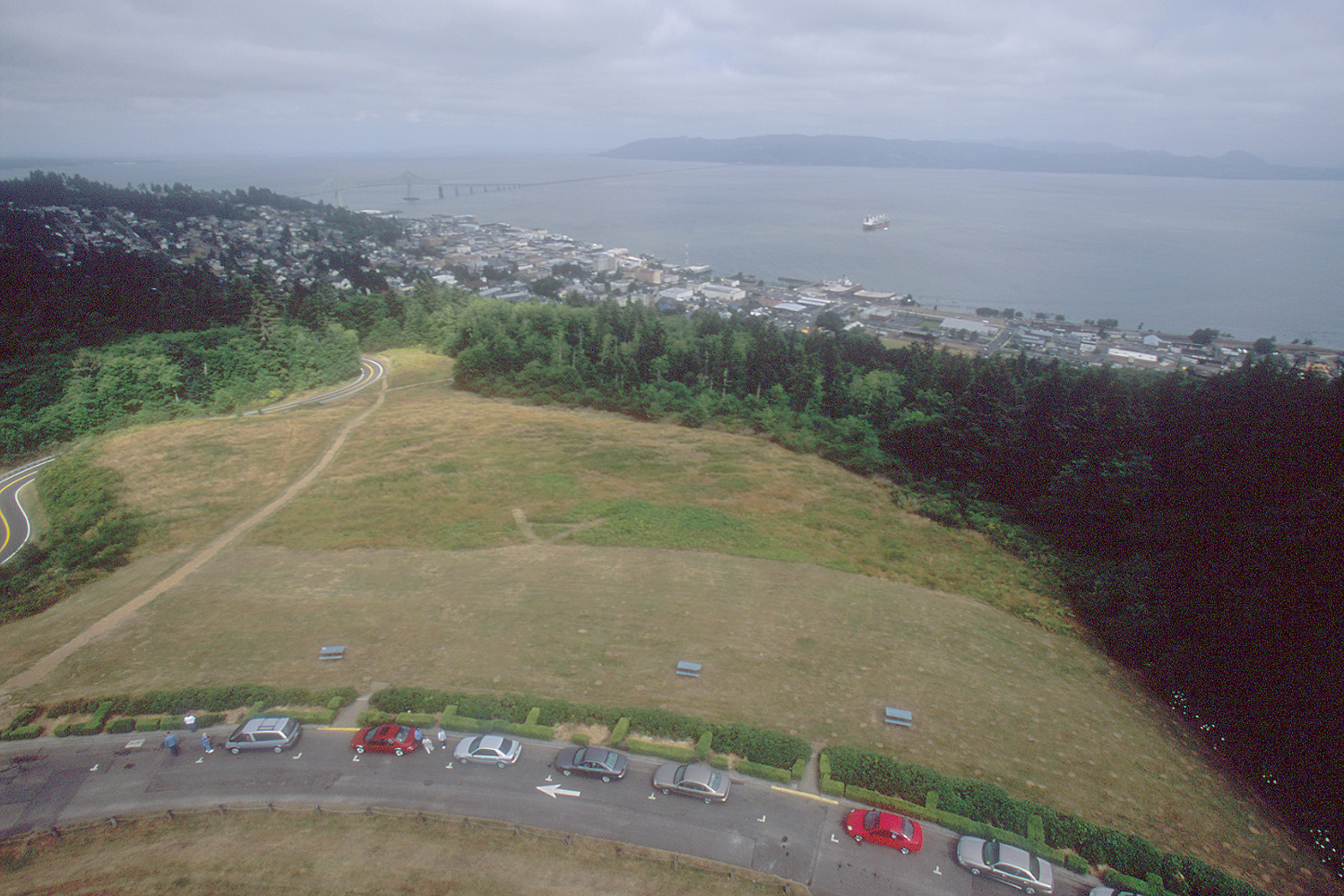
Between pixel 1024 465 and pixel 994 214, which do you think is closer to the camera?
pixel 1024 465

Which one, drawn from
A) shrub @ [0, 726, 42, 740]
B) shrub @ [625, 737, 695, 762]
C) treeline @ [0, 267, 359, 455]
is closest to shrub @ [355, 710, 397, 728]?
shrub @ [625, 737, 695, 762]

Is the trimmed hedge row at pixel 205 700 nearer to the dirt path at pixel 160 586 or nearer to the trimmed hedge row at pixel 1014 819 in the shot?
the dirt path at pixel 160 586

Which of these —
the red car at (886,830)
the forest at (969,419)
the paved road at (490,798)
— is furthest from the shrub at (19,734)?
the red car at (886,830)

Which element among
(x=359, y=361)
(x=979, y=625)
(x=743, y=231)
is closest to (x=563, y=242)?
(x=743, y=231)

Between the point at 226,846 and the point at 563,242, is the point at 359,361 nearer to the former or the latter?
the point at 226,846

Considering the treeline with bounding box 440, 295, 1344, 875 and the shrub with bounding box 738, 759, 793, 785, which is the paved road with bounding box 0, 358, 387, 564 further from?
the shrub with bounding box 738, 759, 793, 785

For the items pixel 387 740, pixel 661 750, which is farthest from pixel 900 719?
pixel 387 740
